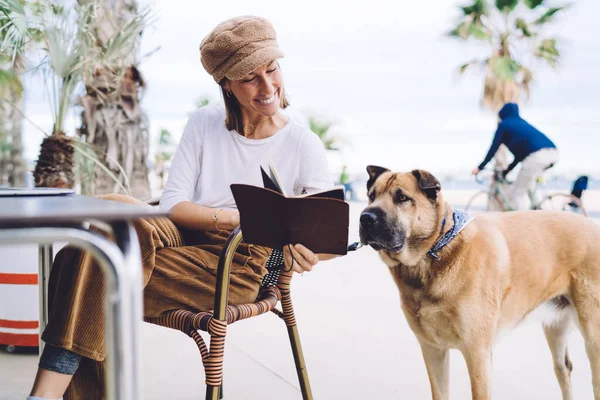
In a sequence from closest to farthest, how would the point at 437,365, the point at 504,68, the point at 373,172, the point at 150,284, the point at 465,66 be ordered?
1. the point at 150,284
2. the point at 437,365
3. the point at 373,172
4. the point at 504,68
5. the point at 465,66

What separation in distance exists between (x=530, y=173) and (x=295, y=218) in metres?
6.63

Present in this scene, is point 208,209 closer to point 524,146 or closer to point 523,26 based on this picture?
point 524,146

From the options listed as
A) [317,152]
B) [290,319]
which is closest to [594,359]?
[290,319]

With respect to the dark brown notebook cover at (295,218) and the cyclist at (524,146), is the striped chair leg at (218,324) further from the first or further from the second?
the cyclist at (524,146)

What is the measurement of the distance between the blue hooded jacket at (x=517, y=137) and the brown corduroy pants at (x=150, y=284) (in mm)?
5839

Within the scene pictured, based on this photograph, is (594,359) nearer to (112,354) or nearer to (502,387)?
(502,387)

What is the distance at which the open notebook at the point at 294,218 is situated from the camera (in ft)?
5.73

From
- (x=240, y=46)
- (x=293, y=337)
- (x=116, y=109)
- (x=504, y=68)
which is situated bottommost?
(x=293, y=337)

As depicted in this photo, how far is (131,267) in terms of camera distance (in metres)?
1.04

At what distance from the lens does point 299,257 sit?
A: 1953mm

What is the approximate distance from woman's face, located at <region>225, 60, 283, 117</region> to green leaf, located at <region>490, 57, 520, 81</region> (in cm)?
1474

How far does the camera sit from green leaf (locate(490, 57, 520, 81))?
15789 millimetres

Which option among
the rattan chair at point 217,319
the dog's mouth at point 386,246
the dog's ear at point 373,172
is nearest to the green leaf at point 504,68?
the dog's ear at point 373,172

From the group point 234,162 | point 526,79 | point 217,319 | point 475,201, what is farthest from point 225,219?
point 475,201
